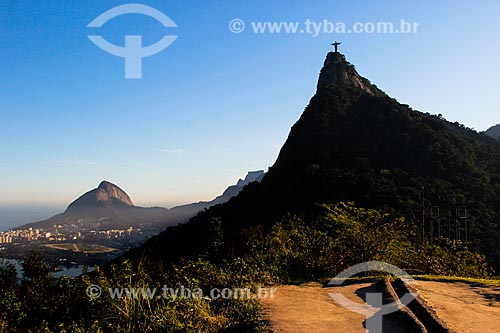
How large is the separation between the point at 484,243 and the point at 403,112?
27.3m

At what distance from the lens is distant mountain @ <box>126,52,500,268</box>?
3089 centimetres

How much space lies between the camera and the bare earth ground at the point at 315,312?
4.97 metres

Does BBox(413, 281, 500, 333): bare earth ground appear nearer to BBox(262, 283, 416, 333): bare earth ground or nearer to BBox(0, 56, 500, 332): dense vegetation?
BBox(262, 283, 416, 333): bare earth ground

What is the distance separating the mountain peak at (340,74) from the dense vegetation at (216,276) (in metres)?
57.1

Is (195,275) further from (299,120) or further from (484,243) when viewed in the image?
(299,120)

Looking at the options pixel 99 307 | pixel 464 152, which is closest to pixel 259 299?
pixel 99 307

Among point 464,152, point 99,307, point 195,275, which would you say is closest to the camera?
point 99,307

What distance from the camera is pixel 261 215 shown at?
118 feet

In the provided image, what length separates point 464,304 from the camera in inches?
241
